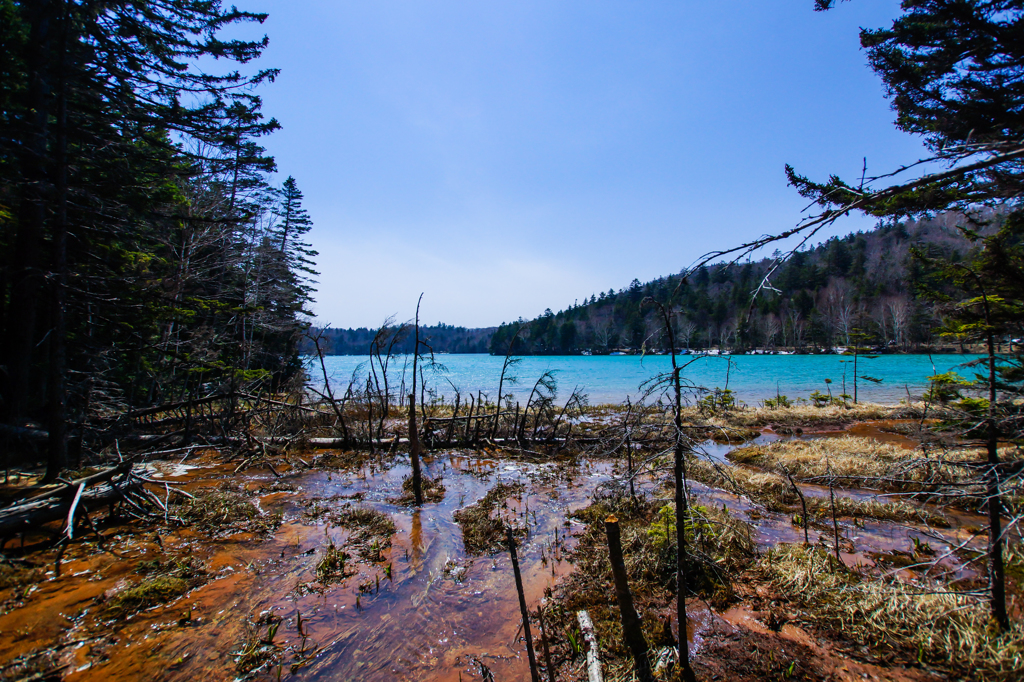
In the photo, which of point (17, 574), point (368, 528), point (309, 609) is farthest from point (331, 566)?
point (17, 574)

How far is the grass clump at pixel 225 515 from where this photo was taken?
7.92m

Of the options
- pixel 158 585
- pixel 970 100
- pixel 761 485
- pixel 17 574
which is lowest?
pixel 761 485

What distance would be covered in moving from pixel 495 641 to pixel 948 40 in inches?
448

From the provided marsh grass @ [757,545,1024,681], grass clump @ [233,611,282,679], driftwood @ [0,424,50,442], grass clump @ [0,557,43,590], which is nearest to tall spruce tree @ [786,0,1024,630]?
marsh grass @ [757,545,1024,681]

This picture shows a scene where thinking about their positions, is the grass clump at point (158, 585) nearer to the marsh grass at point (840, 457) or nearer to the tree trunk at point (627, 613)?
the tree trunk at point (627, 613)

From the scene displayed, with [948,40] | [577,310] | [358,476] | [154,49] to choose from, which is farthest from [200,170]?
[577,310]

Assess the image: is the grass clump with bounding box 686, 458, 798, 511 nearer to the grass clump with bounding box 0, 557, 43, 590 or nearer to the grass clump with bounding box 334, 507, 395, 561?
the grass clump with bounding box 334, 507, 395, 561

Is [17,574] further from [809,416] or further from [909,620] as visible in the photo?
[809,416]

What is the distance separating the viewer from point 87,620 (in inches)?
197

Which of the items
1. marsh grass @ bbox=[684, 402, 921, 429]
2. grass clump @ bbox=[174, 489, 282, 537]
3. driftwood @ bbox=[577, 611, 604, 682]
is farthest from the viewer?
marsh grass @ bbox=[684, 402, 921, 429]

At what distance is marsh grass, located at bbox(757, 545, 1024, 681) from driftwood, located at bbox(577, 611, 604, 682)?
3.05m

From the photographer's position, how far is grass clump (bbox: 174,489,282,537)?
7.92 m

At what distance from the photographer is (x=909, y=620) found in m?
4.78

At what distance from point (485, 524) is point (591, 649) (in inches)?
178
